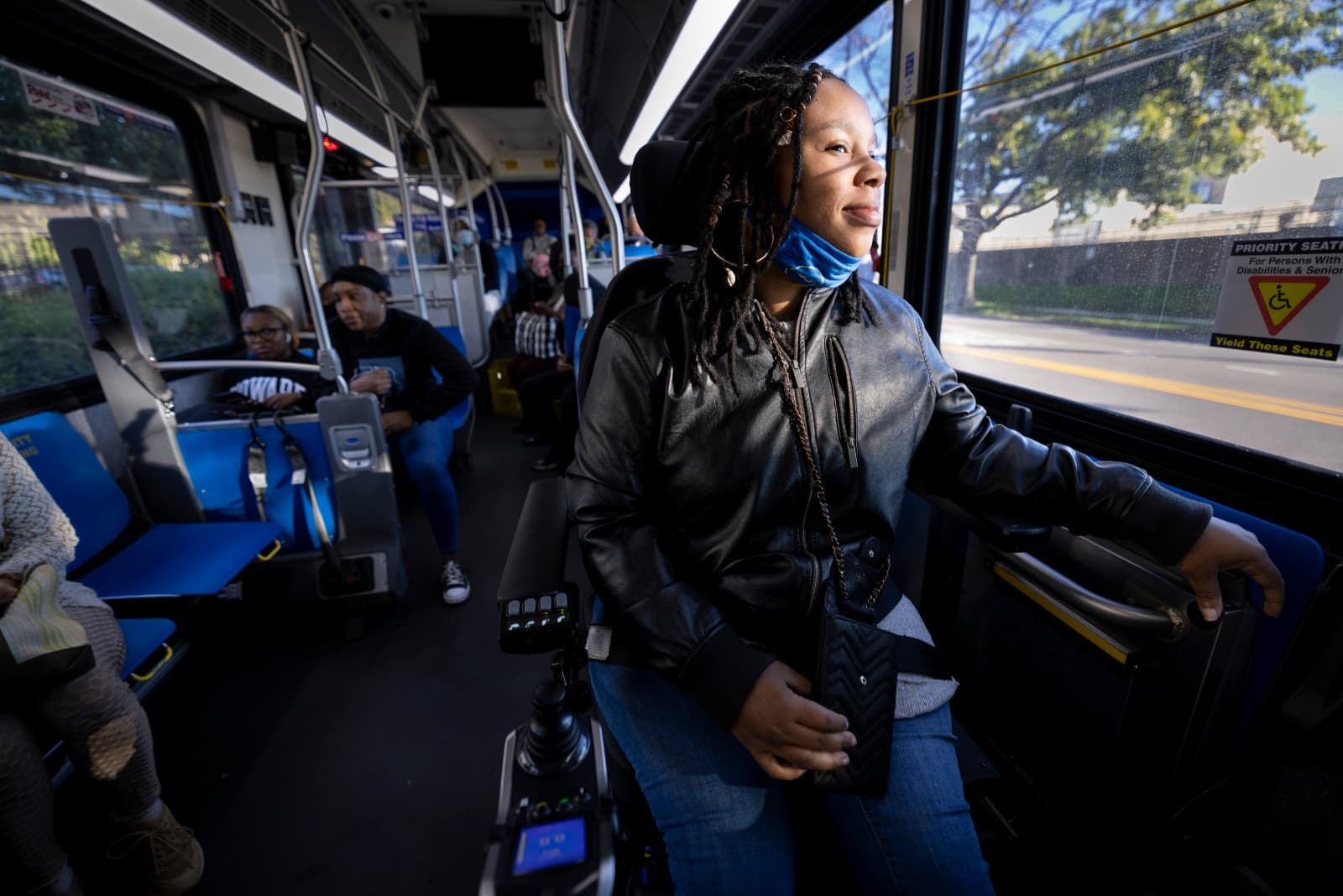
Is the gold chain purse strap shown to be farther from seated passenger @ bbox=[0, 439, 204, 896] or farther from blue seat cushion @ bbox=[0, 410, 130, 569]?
blue seat cushion @ bbox=[0, 410, 130, 569]

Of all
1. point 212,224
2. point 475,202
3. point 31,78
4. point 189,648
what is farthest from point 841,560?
point 475,202

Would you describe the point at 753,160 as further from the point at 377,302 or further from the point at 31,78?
the point at 31,78

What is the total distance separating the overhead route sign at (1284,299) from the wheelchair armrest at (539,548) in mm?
1582

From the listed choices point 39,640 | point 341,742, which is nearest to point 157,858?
point 341,742

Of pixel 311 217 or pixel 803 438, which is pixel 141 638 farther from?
pixel 803 438

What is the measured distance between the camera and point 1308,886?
1184mm

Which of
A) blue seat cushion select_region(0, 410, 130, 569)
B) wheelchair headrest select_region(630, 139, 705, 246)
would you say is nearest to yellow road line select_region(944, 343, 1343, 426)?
wheelchair headrest select_region(630, 139, 705, 246)

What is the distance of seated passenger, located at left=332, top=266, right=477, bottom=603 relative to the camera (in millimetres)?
3043

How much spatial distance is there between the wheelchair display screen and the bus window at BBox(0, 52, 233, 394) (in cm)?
345

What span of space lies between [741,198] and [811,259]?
17cm

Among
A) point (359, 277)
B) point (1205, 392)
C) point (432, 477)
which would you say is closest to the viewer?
point (1205, 392)

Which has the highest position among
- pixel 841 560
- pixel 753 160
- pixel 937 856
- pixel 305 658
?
pixel 753 160

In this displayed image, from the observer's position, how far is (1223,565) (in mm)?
1005

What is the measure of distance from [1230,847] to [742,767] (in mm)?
1190
